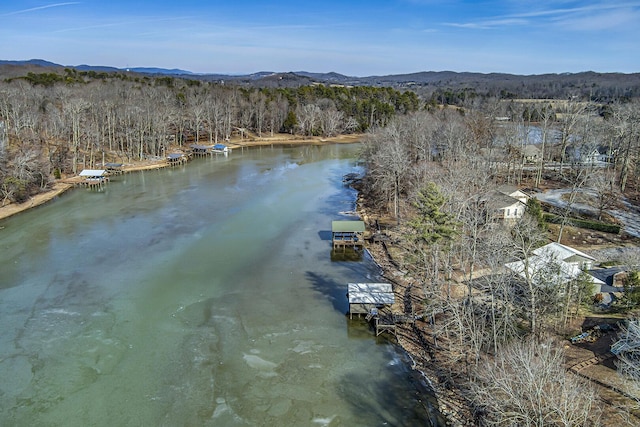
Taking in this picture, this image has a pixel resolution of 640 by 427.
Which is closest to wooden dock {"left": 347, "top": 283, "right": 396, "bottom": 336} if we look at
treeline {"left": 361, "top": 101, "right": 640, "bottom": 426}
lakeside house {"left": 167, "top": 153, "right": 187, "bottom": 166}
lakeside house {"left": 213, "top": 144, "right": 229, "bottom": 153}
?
treeline {"left": 361, "top": 101, "right": 640, "bottom": 426}

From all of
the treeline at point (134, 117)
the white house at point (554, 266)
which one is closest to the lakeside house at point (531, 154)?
the white house at point (554, 266)

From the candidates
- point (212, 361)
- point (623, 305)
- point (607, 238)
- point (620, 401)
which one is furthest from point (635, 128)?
point (212, 361)

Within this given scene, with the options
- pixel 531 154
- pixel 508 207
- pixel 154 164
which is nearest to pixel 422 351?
pixel 508 207

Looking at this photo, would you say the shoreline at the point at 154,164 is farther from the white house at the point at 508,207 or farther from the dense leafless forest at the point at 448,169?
the white house at the point at 508,207

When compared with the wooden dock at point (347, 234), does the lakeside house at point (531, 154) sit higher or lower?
higher

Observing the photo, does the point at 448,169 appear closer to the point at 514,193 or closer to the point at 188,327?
the point at 514,193

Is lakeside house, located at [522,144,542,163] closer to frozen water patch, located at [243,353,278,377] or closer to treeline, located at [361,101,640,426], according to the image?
treeline, located at [361,101,640,426]

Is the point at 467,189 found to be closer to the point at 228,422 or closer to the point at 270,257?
the point at 270,257
